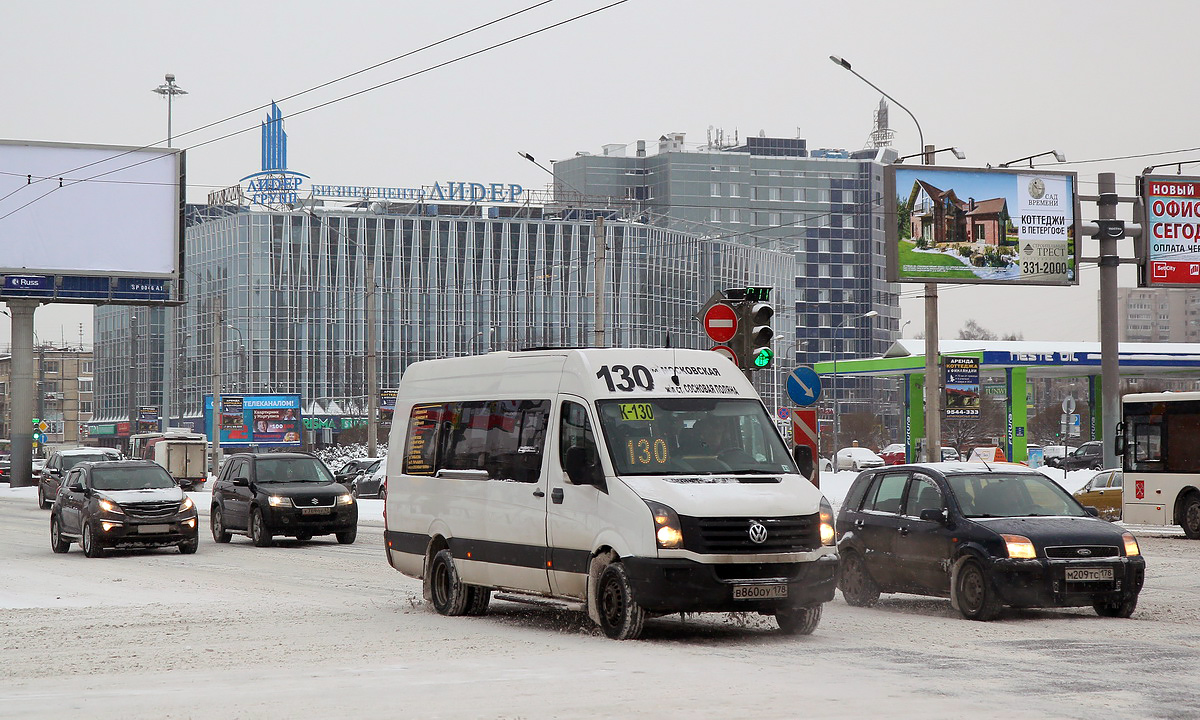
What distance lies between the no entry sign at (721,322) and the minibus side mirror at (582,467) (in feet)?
18.2

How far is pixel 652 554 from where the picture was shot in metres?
11.4

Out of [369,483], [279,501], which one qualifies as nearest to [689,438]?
[279,501]

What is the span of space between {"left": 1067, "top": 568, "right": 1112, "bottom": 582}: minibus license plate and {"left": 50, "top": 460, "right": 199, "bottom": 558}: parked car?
14896 mm

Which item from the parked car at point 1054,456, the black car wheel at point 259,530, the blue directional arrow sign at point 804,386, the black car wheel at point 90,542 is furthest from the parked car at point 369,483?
the blue directional arrow sign at point 804,386

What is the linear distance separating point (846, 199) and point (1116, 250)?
134m

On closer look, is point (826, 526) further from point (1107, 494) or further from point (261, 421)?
point (261, 421)

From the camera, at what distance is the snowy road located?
846 centimetres

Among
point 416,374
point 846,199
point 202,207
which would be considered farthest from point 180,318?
point 416,374

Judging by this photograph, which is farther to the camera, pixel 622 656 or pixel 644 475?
pixel 644 475

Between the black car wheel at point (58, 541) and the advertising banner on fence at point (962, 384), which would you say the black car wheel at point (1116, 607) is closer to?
the black car wheel at point (58, 541)

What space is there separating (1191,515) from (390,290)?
88072 millimetres

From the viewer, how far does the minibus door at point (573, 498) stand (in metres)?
12.1

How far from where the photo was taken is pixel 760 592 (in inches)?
453

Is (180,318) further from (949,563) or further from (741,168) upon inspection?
(949,563)
